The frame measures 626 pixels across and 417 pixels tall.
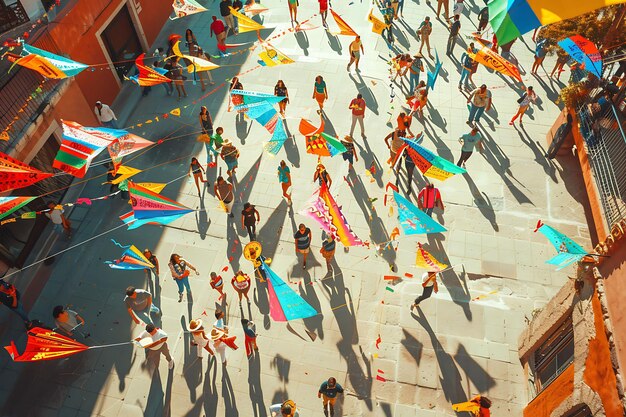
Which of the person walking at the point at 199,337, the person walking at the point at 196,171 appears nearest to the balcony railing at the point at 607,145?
the person walking at the point at 199,337

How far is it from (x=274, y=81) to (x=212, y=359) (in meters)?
11.8

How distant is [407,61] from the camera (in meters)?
17.7

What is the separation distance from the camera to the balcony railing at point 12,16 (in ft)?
43.9

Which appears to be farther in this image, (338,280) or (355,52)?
(355,52)

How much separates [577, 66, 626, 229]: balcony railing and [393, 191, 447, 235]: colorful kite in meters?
4.29

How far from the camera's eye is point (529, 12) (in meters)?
9.30

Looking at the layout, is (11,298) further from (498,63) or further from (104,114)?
(498,63)

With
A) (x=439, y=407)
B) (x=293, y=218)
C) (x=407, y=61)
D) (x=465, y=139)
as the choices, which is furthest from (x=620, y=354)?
(x=407, y=61)

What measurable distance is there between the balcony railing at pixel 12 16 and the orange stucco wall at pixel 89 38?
798 mm

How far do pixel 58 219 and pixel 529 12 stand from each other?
13.1 metres

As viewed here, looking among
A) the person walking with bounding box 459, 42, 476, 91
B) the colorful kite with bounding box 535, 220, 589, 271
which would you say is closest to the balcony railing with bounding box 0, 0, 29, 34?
the person walking with bounding box 459, 42, 476, 91

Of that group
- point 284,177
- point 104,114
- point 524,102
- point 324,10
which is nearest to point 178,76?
point 104,114

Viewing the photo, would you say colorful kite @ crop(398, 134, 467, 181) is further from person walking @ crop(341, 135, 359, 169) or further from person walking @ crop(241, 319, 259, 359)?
person walking @ crop(241, 319, 259, 359)

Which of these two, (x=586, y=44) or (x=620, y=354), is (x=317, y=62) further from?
(x=620, y=354)
